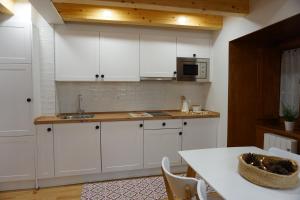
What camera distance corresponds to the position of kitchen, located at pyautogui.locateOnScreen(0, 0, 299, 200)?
2.45m

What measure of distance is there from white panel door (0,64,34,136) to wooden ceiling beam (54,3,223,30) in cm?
86

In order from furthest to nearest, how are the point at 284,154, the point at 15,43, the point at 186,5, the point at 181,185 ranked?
the point at 15,43 < the point at 186,5 < the point at 284,154 < the point at 181,185

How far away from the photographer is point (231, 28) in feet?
9.10

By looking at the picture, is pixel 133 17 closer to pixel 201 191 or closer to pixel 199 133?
pixel 199 133

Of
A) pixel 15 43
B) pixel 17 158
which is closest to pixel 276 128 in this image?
pixel 17 158

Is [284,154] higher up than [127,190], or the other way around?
[284,154]

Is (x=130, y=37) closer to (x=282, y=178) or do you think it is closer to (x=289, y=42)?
(x=289, y=42)

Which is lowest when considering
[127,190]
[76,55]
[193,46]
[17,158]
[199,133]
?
[127,190]

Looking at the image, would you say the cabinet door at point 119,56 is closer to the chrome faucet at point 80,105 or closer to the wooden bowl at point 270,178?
the chrome faucet at point 80,105

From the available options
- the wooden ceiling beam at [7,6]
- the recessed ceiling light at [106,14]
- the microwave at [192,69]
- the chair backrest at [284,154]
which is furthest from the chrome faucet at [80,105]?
the chair backrest at [284,154]

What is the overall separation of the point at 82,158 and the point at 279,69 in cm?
304

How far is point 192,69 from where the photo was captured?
315 cm

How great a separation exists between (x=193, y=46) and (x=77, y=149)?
226cm

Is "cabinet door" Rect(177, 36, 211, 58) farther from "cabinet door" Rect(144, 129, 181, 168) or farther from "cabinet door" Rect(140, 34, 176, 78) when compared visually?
"cabinet door" Rect(144, 129, 181, 168)
